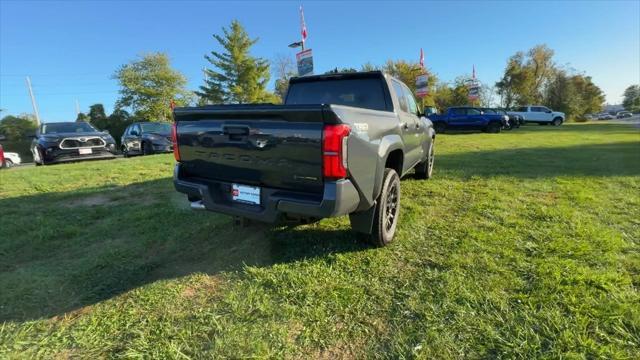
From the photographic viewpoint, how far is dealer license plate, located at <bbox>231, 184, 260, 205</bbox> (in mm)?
2994

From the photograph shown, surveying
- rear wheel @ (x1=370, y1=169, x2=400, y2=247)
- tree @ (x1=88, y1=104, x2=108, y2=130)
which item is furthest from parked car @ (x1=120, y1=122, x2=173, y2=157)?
tree @ (x1=88, y1=104, x2=108, y2=130)

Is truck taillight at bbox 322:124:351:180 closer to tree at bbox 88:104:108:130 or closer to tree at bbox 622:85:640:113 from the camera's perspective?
tree at bbox 88:104:108:130

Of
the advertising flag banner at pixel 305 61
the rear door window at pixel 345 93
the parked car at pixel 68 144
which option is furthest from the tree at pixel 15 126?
the rear door window at pixel 345 93

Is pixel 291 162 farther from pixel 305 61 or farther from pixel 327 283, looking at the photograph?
pixel 305 61

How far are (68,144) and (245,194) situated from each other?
10.1 metres

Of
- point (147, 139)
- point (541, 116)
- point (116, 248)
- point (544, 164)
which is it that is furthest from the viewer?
point (541, 116)

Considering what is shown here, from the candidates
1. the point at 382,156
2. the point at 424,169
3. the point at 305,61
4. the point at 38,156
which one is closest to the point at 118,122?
the point at 38,156

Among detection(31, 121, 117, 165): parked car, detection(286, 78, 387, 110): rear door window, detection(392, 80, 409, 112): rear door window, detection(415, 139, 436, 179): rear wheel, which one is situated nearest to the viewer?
detection(286, 78, 387, 110): rear door window

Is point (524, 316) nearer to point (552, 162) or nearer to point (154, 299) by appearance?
point (154, 299)

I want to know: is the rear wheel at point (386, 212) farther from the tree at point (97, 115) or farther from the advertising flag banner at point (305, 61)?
the tree at point (97, 115)

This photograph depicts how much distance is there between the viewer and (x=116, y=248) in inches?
146

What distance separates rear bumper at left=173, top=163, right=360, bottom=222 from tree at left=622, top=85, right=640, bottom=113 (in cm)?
11210

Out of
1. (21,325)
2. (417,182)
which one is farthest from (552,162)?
(21,325)

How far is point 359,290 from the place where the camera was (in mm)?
2809
